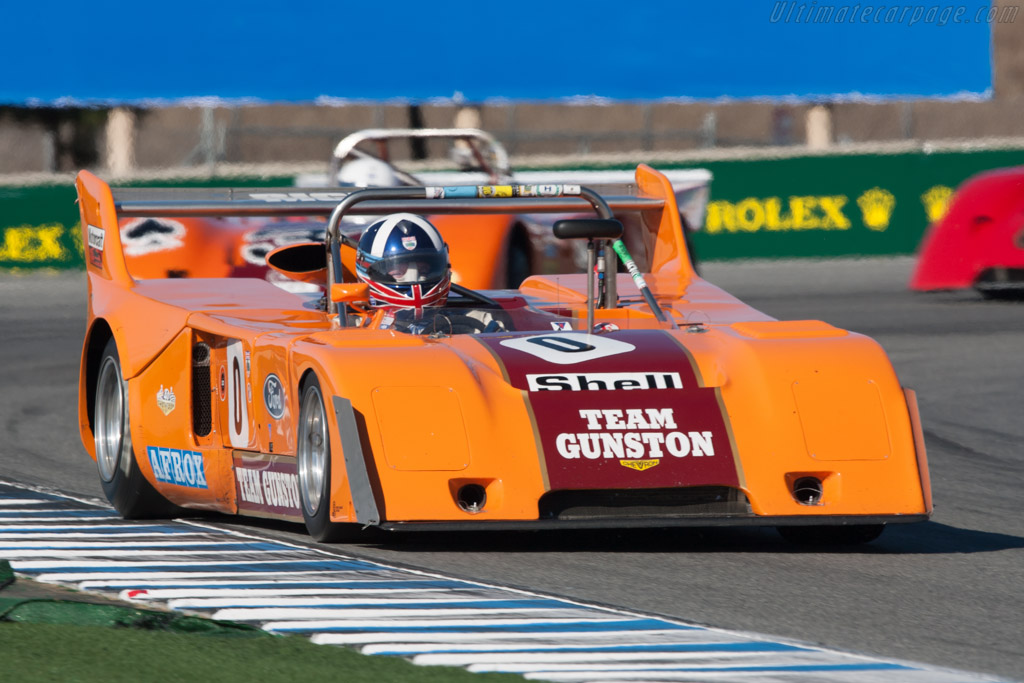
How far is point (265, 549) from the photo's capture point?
5691 millimetres

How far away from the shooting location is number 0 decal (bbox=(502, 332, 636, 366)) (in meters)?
5.88

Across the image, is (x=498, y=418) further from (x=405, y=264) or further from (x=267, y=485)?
(x=405, y=264)

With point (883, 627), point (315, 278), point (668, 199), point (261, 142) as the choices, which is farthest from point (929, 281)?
point (261, 142)

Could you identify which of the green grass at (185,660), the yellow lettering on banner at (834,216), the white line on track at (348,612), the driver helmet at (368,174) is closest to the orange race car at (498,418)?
the white line on track at (348,612)

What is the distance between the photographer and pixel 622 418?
18.6 ft

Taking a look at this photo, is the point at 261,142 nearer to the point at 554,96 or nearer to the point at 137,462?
the point at 554,96

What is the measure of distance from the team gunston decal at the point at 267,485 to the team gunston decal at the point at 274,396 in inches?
5.8

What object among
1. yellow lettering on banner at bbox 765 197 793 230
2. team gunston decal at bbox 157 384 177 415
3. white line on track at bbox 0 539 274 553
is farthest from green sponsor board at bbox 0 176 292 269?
white line on track at bbox 0 539 274 553

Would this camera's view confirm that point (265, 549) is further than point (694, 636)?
Yes

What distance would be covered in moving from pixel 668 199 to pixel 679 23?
2084 cm

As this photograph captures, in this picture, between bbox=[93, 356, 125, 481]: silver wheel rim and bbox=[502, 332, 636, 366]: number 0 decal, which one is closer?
bbox=[502, 332, 636, 366]: number 0 decal

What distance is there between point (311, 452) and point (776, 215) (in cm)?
1584

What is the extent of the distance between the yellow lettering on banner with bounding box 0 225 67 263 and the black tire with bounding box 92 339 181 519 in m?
12.5

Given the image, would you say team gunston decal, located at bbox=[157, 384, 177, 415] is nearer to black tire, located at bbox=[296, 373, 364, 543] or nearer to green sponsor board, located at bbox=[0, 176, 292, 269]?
black tire, located at bbox=[296, 373, 364, 543]
